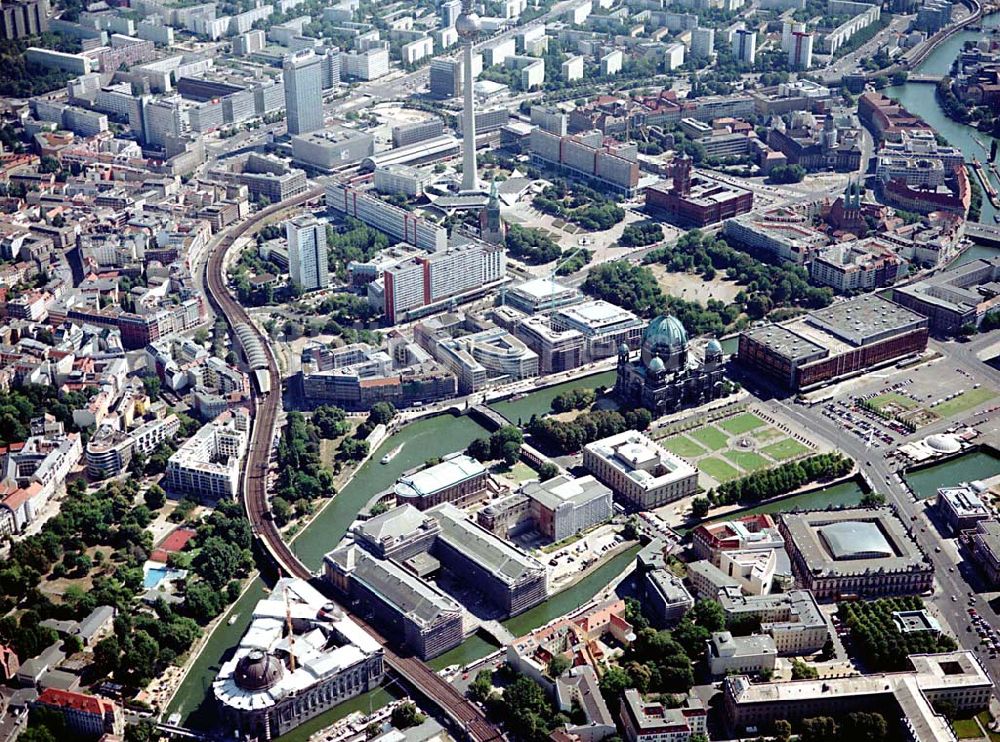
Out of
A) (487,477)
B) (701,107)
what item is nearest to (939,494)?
(487,477)

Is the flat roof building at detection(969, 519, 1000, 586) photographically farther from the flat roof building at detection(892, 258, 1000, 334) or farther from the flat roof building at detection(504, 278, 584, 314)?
the flat roof building at detection(504, 278, 584, 314)

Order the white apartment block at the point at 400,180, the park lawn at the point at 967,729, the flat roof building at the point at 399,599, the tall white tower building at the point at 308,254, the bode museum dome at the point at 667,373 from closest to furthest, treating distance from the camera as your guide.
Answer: the park lawn at the point at 967,729 → the flat roof building at the point at 399,599 → the bode museum dome at the point at 667,373 → the tall white tower building at the point at 308,254 → the white apartment block at the point at 400,180

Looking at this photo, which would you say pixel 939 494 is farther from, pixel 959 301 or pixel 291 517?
pixel 291 517

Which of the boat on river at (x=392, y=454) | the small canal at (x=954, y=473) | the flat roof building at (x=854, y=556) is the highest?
the flat roof building at (x=854, y=556)

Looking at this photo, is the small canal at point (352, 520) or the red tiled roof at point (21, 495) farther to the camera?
the red tiled roof at point (21, 495)

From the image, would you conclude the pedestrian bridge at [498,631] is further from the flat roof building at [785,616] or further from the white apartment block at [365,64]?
the white apartment block at [365,64]

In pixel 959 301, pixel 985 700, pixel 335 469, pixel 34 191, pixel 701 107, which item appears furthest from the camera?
pixel 701 107

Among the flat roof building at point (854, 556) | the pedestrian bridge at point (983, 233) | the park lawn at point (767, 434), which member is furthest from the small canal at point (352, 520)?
the pedestrian bridge at point (983, 233)
